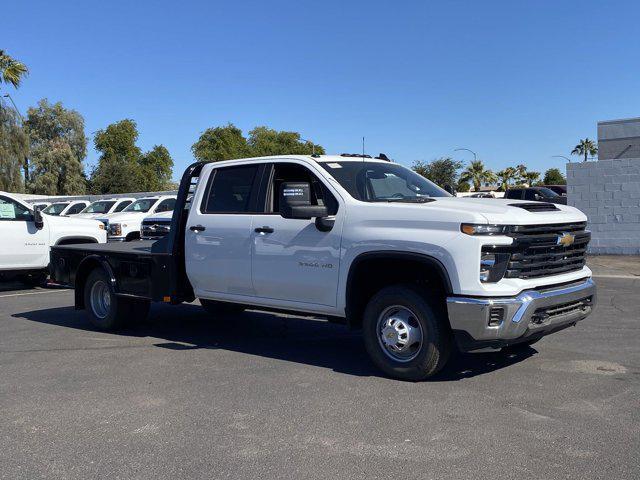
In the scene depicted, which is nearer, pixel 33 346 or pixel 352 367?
pixel 352 367

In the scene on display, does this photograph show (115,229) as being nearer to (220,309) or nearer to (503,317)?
(220,309)

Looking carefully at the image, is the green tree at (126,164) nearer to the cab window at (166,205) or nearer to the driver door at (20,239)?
the cab window at (166,205)

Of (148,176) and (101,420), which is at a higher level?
(148,176)

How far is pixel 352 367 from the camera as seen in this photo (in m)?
6.54

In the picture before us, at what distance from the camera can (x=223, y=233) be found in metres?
7.25

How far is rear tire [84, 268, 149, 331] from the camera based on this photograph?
28.0 ft

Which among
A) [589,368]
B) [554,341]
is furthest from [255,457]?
[554,341]

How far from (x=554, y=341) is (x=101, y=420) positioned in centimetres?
491

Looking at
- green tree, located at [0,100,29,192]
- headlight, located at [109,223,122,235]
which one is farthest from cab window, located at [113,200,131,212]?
green tree, located at [0,100,29,192]

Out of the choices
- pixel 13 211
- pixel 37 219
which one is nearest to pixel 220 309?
pixel 37 219

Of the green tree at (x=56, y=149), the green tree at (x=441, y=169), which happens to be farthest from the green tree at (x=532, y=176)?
→ the green tree at (x=56, y=149)

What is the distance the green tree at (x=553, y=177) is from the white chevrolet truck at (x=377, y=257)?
81.0 m

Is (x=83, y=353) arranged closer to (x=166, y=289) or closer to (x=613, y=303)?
(x=166, y=289)

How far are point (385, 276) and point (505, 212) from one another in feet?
4.22
